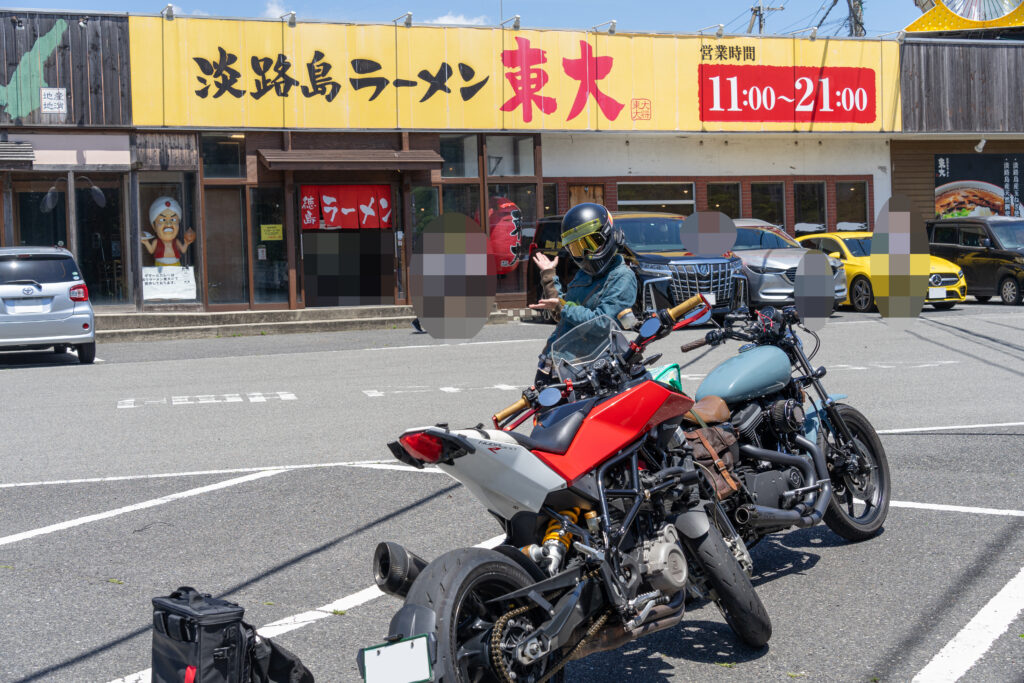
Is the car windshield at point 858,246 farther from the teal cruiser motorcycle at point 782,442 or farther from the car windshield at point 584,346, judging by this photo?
the car windshield at point 584,346

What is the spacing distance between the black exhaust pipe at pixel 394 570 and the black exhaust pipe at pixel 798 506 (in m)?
2.06

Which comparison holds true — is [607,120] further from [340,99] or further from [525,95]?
[340,99]

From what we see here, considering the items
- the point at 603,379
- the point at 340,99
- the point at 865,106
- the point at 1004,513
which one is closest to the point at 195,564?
the point at 603,379

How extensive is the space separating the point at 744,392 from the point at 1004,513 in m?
2.26

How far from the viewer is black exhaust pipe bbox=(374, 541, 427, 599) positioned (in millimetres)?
3654

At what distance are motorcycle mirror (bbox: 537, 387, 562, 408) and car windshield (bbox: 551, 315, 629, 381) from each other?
233 millimetres

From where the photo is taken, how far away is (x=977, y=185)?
108 feet

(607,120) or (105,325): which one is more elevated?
(607,120)

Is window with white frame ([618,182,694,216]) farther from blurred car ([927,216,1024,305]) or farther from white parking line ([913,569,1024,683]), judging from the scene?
white parking line ([913,569,1024,683])

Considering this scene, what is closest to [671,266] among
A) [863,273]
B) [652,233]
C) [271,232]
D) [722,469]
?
[652,233]

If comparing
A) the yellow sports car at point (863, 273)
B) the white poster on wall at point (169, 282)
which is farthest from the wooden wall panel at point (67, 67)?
the yellow sports car at point (863, 273)

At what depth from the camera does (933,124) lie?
31.3 metres

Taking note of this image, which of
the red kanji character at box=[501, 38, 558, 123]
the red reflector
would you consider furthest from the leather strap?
the red kanji character at box=[501, 38, 558, 123]

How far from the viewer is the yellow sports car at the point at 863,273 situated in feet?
73.7
